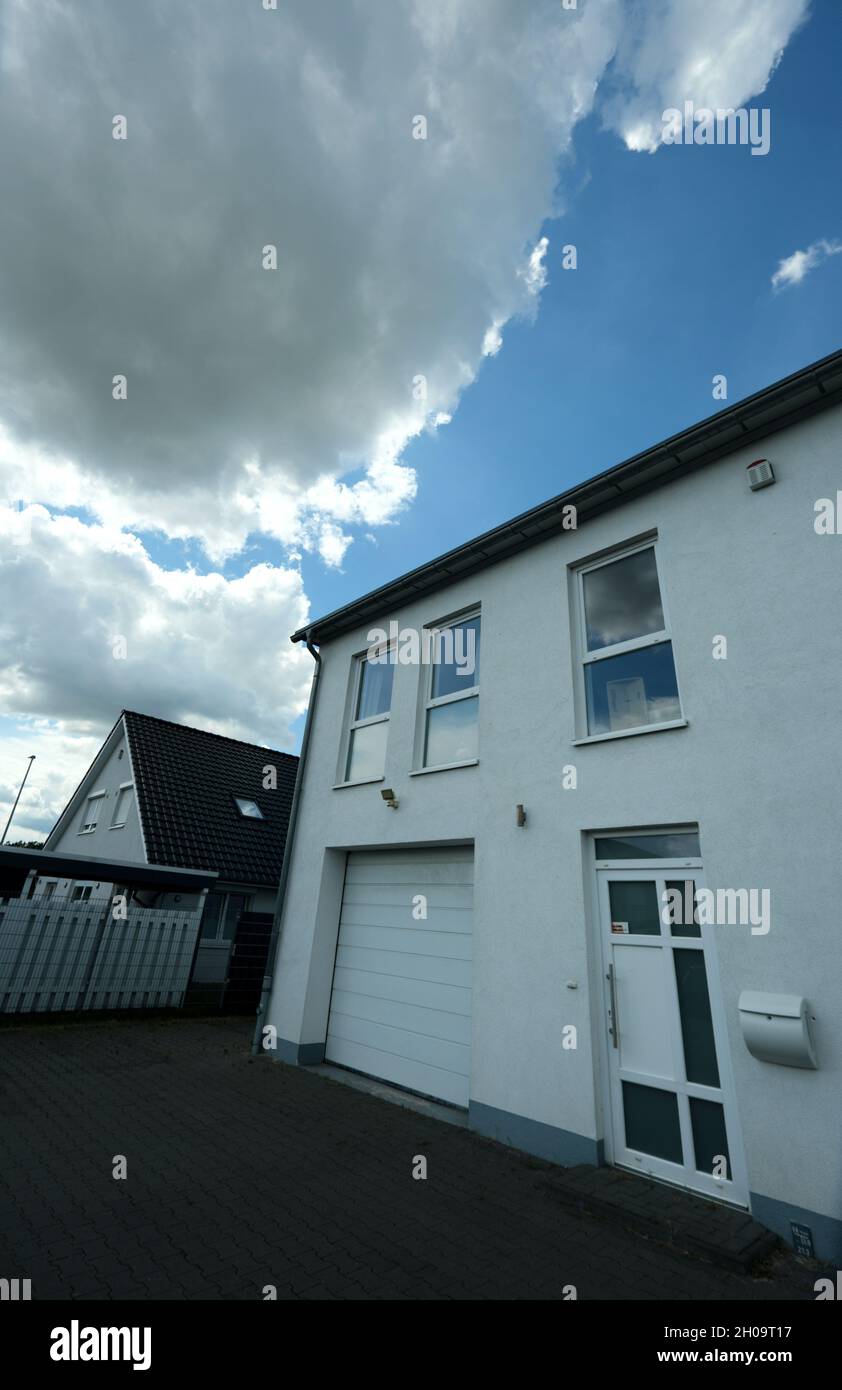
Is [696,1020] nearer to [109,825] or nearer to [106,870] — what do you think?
[106,870]

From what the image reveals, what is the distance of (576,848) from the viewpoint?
4996 mm

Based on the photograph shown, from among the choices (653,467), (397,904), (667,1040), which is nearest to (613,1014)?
(667,1040)

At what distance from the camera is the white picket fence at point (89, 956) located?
897 centimetres

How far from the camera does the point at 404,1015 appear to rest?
6.49 m

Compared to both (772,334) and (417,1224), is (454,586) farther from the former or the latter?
(417,1224)

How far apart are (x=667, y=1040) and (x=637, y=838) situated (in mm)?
1399

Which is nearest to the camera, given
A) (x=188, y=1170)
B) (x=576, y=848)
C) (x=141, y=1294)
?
(x=141, y=1294)

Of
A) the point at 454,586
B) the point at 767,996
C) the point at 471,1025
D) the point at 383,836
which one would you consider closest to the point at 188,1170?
the point at 471,1025

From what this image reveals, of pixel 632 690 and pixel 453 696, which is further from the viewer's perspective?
pixel 453 696

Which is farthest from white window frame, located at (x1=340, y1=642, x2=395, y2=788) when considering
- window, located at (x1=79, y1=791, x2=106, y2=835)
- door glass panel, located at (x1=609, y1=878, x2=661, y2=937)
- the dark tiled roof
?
window, located at (x1=79, y1=791, x2=106, y2=835)

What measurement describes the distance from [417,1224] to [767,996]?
2.47 m

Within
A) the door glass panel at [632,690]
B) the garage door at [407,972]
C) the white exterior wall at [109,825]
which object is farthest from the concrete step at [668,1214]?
the white exterior wall at [109,825]

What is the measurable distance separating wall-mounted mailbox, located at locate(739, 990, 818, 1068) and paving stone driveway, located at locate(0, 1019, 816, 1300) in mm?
984

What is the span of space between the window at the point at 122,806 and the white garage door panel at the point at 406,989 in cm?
1008
